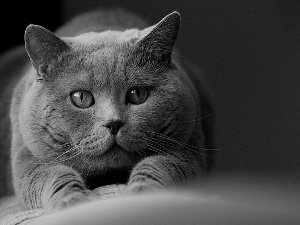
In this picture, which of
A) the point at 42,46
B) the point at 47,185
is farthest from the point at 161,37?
the point at 47,185

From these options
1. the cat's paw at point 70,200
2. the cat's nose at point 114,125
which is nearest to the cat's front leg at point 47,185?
the cat's paw at point 70,200

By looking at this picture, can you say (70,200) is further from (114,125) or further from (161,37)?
(161,37)

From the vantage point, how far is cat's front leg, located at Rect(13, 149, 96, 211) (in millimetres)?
825

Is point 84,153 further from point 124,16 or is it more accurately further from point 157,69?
point 124,16

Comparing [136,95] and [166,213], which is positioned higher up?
[136,95]

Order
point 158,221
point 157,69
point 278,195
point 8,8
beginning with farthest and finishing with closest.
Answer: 1. point 8,8
2. point 157,69
3. point 278,195
4. point 158,221

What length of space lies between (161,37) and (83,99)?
0.69ft

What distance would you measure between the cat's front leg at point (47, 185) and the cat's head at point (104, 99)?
1.3 inches

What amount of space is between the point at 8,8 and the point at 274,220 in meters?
0.82

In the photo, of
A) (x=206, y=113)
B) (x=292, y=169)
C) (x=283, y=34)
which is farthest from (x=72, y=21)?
(x=292, y=169)

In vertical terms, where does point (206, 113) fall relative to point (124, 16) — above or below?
below

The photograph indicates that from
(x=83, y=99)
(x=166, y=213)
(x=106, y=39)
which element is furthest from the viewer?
(x=106, y=39)

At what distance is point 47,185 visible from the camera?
905 mm

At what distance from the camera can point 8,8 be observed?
1154 millimetres
